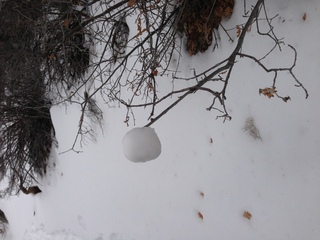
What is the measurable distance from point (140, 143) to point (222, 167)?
889 millimetres

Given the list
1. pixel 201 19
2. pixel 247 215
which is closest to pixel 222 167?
pixel 247 215

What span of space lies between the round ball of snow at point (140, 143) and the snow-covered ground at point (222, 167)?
726 mm

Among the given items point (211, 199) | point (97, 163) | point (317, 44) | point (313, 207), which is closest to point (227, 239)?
point (211, 199)

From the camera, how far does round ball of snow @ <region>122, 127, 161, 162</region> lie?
173cm

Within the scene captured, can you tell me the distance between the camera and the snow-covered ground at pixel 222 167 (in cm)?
203

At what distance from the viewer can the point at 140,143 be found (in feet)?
5.67

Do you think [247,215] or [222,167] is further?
[222,167]

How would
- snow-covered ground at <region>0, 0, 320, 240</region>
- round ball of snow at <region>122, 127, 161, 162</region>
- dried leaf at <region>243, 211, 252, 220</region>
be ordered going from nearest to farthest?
1. round ball of snow at <region>122, 127, 161, 162</region>
2. snow-covered ground at <region>0, 0, 320, 240</region>
3. dried leaf at <region>243, 211, 252, 220</region>

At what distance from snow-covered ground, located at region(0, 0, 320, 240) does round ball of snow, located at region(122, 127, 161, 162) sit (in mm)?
726

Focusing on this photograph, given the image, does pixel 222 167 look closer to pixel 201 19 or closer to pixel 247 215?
pixel 247 215

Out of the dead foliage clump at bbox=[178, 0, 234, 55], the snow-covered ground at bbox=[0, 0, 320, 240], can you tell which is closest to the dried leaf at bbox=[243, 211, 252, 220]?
the snow-covered ground at bbox=[0, 0, 320, 240]

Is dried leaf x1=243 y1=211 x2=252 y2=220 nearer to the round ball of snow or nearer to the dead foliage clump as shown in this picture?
the round ball of snow

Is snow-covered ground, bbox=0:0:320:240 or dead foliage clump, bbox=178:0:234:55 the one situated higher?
dead foliage clump, bbox=178:0:234:55

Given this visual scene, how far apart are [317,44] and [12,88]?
307cm
